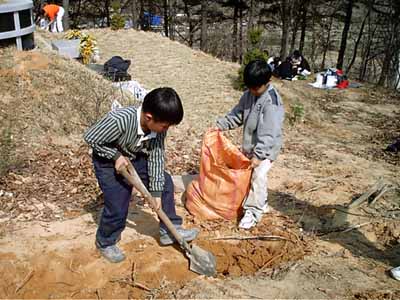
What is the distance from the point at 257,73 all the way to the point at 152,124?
923mm

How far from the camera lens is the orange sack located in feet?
11.2

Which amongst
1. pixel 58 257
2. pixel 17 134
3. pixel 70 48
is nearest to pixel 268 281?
pixel 58 257

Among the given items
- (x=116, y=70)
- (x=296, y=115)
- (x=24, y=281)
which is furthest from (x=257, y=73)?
(x=116, y=70)

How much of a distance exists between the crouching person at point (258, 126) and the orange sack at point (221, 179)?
3.2 inches

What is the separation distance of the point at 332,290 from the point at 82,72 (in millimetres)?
5042

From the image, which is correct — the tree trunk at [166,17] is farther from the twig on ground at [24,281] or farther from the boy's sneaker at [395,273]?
the boy's sneaker at [395,273]

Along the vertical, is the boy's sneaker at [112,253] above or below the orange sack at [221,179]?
below

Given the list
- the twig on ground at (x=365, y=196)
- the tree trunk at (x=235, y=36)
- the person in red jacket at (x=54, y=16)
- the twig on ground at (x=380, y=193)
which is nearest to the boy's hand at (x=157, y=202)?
the twig on ground at (x=365, y=196)

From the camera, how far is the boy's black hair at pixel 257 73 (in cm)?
306

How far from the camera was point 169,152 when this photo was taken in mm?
5129

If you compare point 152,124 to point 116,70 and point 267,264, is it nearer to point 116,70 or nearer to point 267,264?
point 267,264

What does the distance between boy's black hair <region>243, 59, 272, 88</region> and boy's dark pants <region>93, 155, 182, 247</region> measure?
0.86 meters

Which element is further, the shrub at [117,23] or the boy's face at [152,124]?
the shrub at [117,23]

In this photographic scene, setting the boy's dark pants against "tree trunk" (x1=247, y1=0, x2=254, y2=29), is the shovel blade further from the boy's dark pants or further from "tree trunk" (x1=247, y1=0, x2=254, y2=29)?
"tree trunk" (x1=247, y1=0, x2=254, y2=29)
